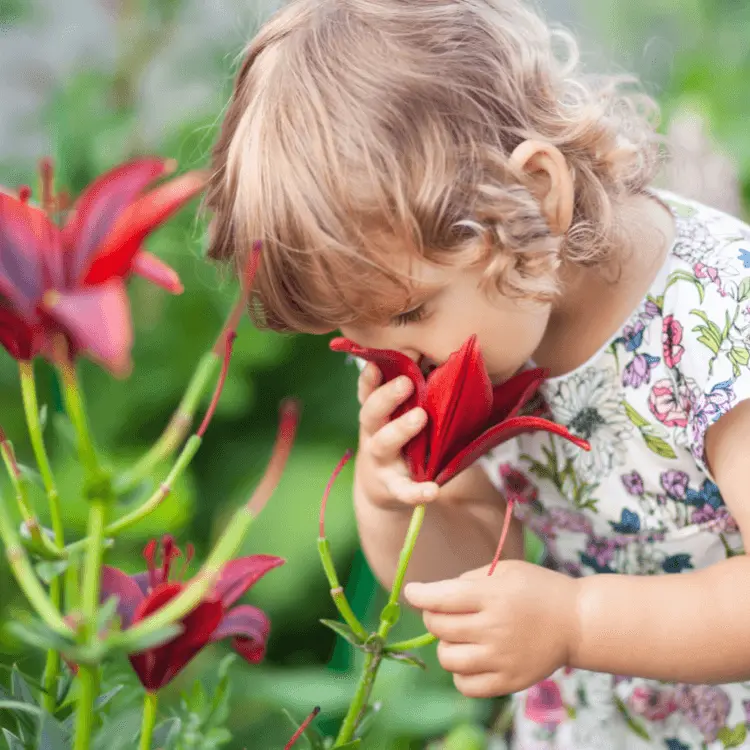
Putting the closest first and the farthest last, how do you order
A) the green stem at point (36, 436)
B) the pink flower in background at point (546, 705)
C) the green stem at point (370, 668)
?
the green stem at point (36, 436) < the green stem at point (370, 668) < the pink flower in background at point (546, 705)

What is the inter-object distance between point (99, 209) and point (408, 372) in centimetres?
28

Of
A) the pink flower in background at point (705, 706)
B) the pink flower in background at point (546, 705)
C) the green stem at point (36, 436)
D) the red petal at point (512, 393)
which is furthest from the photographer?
the pink flower in background at point (546, 705)

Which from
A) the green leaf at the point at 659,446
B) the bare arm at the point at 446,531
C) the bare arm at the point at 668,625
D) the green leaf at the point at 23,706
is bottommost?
the bare arm at the point at 446,531

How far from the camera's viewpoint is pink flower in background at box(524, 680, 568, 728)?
1115mm

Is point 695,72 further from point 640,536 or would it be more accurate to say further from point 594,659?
point 594,659

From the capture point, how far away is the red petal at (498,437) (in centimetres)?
57

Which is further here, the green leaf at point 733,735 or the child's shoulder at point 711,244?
the green leaf at point 733,735

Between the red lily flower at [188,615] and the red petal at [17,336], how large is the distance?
0.36 feet

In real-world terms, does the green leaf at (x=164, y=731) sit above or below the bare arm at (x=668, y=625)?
above

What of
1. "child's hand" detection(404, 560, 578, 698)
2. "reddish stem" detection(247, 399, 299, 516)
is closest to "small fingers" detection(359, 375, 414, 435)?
"child's hand" detection(404, 560, 578, 698)

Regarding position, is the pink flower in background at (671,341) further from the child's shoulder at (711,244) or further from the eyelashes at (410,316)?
the eyelashes at (410,316)

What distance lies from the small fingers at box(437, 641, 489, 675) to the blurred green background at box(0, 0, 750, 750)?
50 centimetres

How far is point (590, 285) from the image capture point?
88cm

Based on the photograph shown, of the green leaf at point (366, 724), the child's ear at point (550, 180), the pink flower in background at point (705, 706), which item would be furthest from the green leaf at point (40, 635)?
the pink flower in background at point (705, 706)
